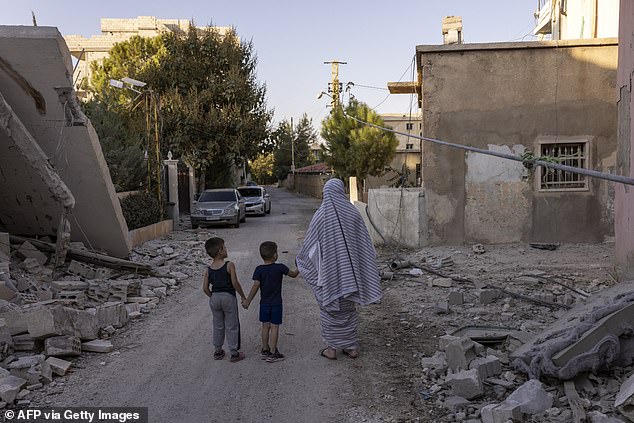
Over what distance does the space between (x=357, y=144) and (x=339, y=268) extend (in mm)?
24542

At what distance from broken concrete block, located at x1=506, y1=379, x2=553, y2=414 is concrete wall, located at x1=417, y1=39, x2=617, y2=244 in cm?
987

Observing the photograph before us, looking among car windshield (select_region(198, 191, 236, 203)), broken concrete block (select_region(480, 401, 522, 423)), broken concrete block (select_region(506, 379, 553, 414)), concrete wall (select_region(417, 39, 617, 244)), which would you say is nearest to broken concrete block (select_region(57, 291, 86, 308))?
broken concrete block (select_region(480, 401, 522, 423))

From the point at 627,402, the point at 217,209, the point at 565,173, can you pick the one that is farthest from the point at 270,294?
the point at 217,209

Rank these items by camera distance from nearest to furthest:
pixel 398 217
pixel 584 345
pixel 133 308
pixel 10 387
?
pixel 584 345 → pixel 10 387 → pixel 133 308 → pixel 398 217

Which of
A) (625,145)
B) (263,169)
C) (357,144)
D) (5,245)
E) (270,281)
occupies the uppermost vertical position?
(357,144)

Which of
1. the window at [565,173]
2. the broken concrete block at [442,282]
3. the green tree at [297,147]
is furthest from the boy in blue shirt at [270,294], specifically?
the green tree at [297,147]

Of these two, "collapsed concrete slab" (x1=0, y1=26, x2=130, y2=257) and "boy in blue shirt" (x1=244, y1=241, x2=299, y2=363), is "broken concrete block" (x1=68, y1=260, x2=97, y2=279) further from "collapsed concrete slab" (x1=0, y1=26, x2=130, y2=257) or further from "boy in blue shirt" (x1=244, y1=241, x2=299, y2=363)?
"boy in blue shirt" (x1=244, y1=241, x2=299, y2=363)

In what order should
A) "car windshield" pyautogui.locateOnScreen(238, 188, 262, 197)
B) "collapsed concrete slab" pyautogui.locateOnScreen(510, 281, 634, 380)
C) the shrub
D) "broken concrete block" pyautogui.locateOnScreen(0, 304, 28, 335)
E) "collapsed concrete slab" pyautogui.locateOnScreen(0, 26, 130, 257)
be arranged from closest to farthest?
"collapsed concrete slab" pyautogui.locateOnScreen(510, 281, 634, 380)
"broken concrete block" pyautogui.locateOnScreen(0, 304, 28, 335)
"collapsed concrete slab" pyautogui.locateOnScreen(0, 26, 130, 257)
the shrub
"car windshield" pyautogui.locateOnScreen(238, 188, 262, 197)

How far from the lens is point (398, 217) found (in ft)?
48.3

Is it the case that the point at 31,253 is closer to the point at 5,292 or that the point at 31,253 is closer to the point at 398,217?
the point at 5,292

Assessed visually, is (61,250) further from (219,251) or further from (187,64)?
(187,64)

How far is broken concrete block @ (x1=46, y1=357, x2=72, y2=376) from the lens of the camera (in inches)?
215

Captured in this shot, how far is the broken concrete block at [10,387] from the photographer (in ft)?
15.7

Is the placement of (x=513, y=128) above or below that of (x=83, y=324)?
above
